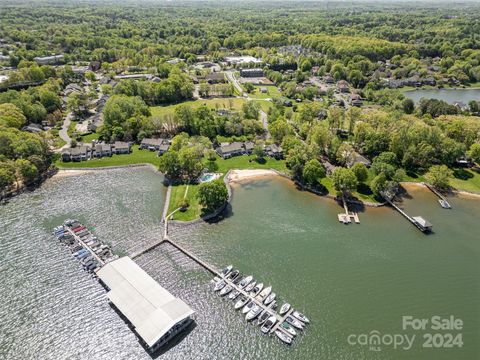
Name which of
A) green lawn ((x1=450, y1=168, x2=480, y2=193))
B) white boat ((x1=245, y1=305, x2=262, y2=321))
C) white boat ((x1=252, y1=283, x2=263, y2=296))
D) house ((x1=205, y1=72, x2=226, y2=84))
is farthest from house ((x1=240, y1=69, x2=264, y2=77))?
white boat ((x1=245, y1=305, x2=262, y2=321))

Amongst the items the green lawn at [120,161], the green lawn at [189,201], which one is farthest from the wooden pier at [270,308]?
the green lawn at [120,161]

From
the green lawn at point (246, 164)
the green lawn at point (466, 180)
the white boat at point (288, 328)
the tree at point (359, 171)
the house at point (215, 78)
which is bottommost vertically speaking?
the white boat at point (288, 328)

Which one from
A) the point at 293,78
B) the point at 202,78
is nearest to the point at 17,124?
the point at 202,78

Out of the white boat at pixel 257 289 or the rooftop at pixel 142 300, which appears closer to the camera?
the rooftop at pixel 142 300

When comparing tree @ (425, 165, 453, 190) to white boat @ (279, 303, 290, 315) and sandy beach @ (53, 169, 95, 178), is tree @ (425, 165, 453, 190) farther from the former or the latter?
sandy beach @ (53, 169, 95, 178)

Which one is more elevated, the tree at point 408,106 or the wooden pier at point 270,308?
the tree at point 408,106

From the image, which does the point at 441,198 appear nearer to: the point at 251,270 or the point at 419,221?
the point at 419,221

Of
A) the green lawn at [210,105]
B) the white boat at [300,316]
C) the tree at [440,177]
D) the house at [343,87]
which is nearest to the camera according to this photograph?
the white boat at [300,316]

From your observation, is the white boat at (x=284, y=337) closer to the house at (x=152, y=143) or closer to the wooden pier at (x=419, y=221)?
Result: the wooden pier at (x=419, y=221)
